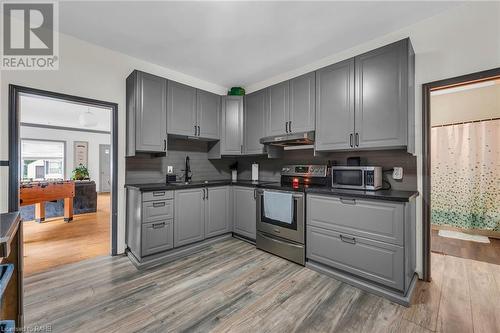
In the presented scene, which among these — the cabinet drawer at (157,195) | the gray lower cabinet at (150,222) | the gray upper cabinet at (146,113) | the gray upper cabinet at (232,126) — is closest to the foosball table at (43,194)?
the gray lower cabinet at (150,222)

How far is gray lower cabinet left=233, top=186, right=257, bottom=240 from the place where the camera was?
313 cm

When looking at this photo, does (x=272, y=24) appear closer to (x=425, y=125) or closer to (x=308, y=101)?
(x=308, y=101)

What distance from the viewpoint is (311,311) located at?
1750mm

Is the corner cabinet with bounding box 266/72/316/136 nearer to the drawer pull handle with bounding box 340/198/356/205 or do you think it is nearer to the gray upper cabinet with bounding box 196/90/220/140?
the gray upper cabinet with bounding box 196/90/220/140

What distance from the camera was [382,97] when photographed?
2168mm

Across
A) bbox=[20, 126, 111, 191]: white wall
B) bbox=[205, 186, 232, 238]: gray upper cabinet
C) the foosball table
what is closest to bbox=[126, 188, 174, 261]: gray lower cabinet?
bbox=[205, 186, 232, 238]: gray upper cabinet

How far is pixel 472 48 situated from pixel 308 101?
155 cm

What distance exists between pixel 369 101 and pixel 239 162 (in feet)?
8.22

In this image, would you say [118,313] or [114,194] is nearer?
[118,313]

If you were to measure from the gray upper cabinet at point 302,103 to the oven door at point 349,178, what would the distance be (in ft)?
2.16

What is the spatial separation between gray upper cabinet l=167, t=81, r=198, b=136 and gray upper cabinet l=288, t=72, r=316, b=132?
4.78ft

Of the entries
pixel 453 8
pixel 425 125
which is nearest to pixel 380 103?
pixel 425 125

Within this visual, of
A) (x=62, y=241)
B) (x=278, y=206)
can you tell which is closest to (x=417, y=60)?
(x=278, y=206)

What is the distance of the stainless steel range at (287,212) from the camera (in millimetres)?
2539
